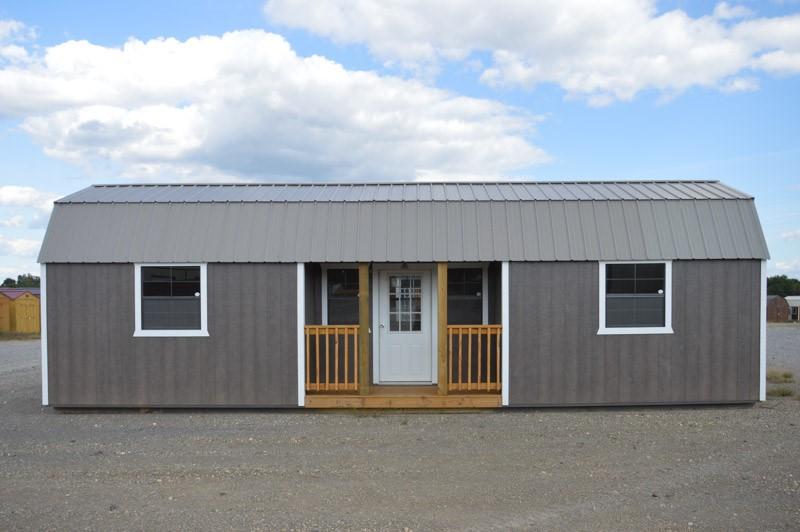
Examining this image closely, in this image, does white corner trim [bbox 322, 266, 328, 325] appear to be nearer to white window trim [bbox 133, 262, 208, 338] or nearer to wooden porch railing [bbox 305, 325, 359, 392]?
wooden porch railing [bbox 305, 325, 359, 392]

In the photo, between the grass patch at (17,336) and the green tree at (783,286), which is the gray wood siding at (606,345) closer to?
the grass patch at (17,336)

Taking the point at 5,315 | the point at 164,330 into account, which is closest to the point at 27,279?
the point at 5,315

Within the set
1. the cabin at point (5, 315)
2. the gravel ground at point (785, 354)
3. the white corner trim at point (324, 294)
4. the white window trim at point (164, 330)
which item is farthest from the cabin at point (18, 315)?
the gravel ground at point (785, 354)

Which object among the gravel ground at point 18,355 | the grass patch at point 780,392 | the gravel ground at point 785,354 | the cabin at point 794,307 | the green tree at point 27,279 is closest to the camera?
the grass patch at point 780,392

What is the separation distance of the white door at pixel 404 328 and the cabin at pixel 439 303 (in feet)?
2.75

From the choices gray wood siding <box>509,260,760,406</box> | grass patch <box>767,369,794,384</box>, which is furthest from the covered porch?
grass patch <box>767,369,794,384</box>

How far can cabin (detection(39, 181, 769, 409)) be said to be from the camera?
8680 millimetres

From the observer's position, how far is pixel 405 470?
237 inches

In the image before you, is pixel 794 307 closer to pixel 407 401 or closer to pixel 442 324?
pixel 442 324

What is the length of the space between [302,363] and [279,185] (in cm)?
311

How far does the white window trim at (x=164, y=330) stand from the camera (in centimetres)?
874

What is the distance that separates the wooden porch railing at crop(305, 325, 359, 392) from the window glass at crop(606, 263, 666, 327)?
3560mm

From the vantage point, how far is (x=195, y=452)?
6.73m

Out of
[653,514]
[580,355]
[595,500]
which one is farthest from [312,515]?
[580,355]
